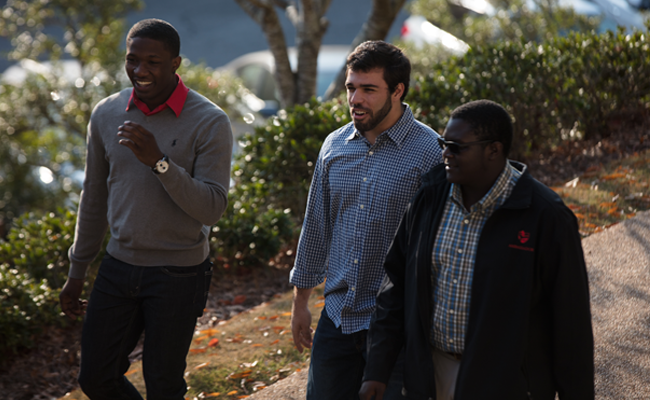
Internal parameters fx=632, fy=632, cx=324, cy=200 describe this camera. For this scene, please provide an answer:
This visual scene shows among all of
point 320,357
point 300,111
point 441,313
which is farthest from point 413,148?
point 300,111

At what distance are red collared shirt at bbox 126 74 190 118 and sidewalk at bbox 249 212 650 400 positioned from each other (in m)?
1.90

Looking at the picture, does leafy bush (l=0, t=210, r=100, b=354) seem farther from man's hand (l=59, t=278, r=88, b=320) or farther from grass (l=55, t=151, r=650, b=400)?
man's hand (l=59, t=278, r=88, b=320)

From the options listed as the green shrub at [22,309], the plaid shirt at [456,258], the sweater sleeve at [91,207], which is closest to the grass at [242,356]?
the green shrub at [22,309]

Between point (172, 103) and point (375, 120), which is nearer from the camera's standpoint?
point (375, 120)

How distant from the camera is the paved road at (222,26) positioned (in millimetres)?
25859

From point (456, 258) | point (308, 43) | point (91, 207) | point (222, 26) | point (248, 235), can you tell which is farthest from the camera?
point (222, 26)

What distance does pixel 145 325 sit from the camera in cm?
318

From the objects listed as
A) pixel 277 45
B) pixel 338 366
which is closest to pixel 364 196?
pixel 338 366

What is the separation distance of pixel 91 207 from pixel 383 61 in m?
1.76

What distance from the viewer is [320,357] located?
110 inches

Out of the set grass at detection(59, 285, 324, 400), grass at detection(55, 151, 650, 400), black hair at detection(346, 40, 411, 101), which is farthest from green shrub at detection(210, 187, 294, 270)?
black hair at detection(346, 40, 411, 101)

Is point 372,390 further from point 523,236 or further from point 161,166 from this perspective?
point 161,166

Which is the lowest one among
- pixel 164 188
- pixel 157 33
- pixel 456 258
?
pixel 456 258

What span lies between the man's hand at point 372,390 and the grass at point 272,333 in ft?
6.75
